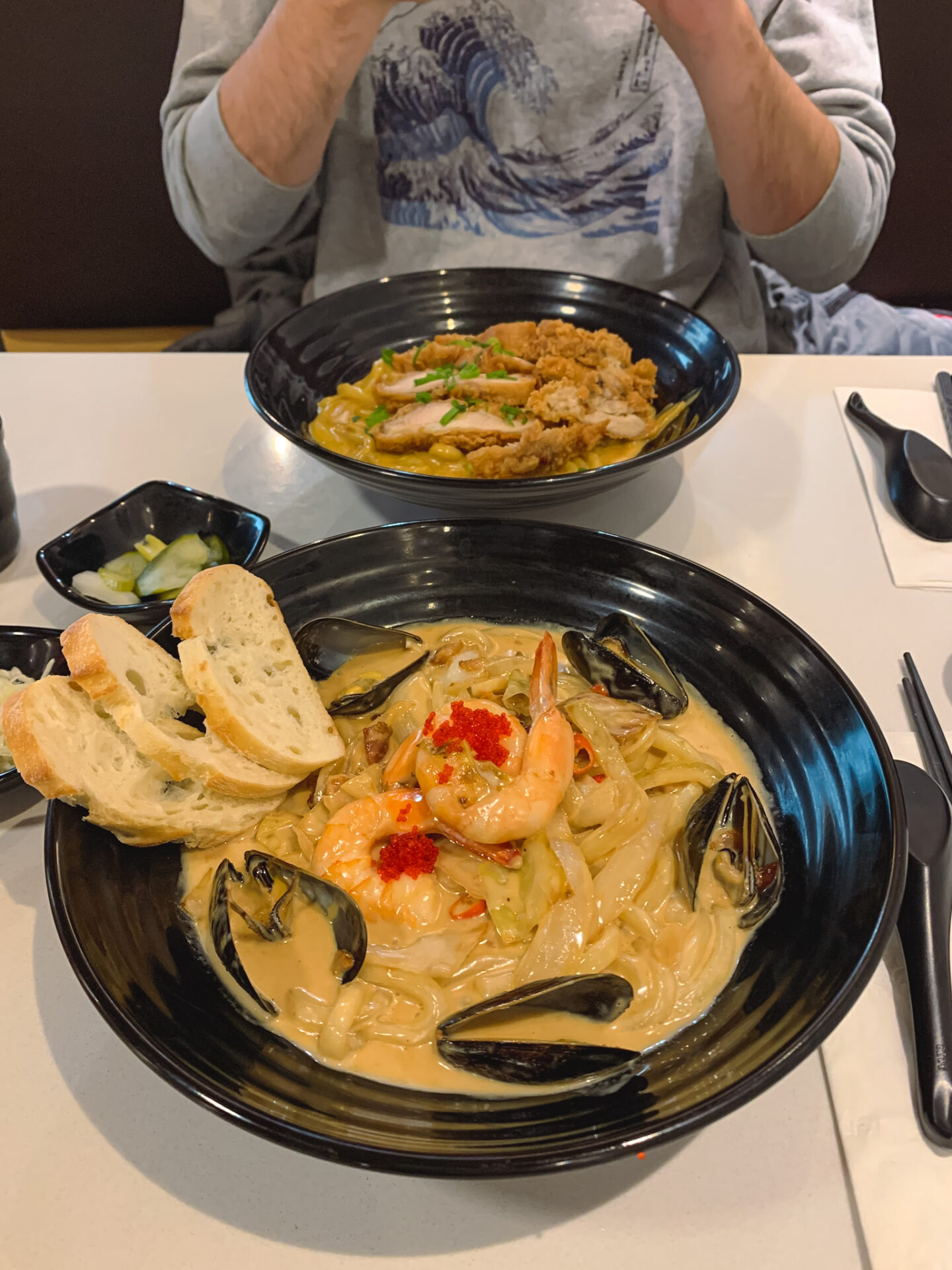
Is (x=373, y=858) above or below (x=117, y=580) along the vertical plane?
below

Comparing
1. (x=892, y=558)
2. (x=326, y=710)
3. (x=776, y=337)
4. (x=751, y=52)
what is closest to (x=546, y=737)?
(x=326, y=710)

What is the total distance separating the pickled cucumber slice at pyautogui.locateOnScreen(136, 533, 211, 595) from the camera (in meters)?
1.85

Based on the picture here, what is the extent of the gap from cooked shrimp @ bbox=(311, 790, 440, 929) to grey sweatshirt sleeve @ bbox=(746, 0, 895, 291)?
8.88ft

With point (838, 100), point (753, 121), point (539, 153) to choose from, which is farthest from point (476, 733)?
point (838, 100)

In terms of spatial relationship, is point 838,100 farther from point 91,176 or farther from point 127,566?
point 91,176

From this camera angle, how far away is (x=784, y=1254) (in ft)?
3.45

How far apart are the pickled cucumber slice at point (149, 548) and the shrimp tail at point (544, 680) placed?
1.00 metres

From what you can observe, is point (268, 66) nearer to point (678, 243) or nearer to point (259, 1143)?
point (678, 243)

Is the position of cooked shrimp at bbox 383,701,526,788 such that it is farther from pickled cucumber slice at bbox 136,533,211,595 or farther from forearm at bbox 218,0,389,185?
forearm at bbox 218,0,389,185

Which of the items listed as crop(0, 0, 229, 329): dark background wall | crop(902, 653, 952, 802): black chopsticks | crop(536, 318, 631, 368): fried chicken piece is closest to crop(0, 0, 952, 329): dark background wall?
crop(0, 0, 229, 329): dark background wall

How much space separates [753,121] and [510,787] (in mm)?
2579

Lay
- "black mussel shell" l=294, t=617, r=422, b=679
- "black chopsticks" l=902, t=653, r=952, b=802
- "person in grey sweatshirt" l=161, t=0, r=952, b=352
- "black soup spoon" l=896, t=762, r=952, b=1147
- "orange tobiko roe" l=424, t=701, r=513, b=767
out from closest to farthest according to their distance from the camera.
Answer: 1. "black soup spoon" l=896, t=762, r=952, b=1147
2. "orange tobiko roe" l=424, t=701, r=513, b=767
3. "black chopsticks" l=902, t=653, r=952, b=802
4. "black mussel shell" l=294, t=617, r=422, b=679
5. "person in grey sweatshirt" l=161, t=0, r=952, b=352

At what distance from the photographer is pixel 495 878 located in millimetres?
1347

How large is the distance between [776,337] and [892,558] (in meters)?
1.92
